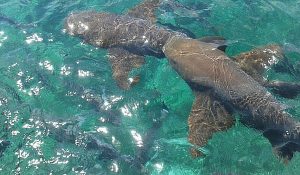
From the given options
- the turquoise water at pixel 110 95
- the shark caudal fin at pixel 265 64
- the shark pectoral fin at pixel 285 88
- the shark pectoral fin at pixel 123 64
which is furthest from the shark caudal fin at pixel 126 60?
the shark pectoral fin at pixel 285 88

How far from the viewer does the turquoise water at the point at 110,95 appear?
22.3 feet

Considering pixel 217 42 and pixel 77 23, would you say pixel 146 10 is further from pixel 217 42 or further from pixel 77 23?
pixel 217 42

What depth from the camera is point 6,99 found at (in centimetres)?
798

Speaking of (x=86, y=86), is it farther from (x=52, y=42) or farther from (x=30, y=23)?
(x=30, y=23)

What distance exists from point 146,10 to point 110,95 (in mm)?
2930

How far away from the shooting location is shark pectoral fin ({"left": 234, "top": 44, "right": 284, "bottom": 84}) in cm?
777

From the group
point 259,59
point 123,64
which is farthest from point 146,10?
point 259,59

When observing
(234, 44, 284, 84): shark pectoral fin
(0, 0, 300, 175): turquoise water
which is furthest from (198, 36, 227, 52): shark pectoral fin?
(0, 0, 300, 175): turquoise water

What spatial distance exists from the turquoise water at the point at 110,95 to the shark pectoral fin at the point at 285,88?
158 millimetres

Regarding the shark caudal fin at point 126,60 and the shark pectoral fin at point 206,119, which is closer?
the shark pectoral fin at point 206,119

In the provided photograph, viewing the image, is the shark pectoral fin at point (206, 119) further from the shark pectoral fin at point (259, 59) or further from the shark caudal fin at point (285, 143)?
the shark pectoral fin at point (259, 59)

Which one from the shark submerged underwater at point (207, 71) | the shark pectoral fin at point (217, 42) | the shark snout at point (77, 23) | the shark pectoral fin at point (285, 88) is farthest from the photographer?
the shark snout at point (77, 23)

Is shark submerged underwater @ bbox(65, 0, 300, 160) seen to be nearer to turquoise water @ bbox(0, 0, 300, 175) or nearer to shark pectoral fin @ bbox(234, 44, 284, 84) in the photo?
shark pectoral fin @ bbox(234, 44, 284, 84)

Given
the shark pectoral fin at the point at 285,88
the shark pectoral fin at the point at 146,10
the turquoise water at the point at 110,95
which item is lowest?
the turquoise water at the point at 110,95
